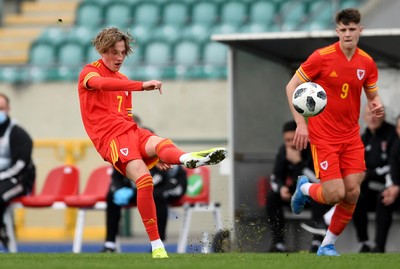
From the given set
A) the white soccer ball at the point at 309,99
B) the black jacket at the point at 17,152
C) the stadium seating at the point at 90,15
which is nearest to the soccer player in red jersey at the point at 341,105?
the white soccer ball at the point at 309,99

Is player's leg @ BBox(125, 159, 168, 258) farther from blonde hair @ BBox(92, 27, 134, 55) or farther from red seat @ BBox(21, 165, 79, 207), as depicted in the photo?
red seat @ BBox(21, 165, 79, 207)

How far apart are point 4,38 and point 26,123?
3502mm

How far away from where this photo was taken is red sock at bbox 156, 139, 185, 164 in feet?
28.8

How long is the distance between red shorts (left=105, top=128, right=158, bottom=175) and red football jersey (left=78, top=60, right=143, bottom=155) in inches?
2.1

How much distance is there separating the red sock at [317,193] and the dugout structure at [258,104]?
269 cm

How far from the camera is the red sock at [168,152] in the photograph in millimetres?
8781

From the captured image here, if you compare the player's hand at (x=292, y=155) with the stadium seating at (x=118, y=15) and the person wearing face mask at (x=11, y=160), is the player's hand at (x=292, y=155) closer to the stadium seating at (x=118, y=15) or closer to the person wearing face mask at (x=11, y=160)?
the person wearing face mask at (x=11, y=160)

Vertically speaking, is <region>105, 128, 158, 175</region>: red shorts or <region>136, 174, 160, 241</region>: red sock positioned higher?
<region>105, 128, 158, 175</region>: red shorts

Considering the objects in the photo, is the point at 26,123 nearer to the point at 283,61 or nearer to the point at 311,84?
the point at 283,61

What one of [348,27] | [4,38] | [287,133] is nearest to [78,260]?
[348,27]

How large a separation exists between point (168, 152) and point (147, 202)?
462 mm

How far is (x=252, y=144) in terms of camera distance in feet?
44.4

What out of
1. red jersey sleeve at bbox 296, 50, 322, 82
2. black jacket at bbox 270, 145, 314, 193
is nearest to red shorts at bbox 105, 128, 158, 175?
red jersey sleeve at bbox 296, 50, 322, 82

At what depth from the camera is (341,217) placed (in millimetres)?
9945
